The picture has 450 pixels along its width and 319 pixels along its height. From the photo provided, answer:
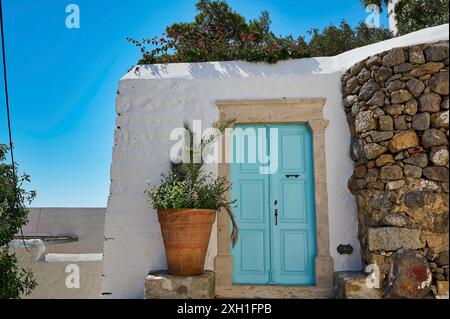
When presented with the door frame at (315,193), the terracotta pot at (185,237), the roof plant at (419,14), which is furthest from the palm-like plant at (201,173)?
the roof plant at (419,14)

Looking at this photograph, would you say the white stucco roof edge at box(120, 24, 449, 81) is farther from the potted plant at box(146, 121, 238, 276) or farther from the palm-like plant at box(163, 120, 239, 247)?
the potted plant at box(146, 121, 238, 276)

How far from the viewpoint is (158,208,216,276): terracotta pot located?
14.7 feet

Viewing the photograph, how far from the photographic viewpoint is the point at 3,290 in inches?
210

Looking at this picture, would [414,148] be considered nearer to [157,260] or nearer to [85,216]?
[157,260]

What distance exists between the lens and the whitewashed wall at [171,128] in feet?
16.4

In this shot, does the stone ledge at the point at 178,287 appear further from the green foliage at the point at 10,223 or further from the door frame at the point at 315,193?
the green foliage at the point at 10,223

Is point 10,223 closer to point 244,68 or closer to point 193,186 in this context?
point 193,186

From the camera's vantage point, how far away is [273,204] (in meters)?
5.10

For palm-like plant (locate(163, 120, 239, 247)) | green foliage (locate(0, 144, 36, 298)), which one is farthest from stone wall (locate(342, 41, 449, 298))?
green foliage (locate(0, 144, 36, 298))

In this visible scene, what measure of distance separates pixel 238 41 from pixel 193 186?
15.3ft

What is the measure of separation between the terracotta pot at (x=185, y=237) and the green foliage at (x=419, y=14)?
219 inches

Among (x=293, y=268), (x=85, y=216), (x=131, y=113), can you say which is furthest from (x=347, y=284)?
(x=85, y=216)

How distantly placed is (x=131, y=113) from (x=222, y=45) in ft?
5.18
